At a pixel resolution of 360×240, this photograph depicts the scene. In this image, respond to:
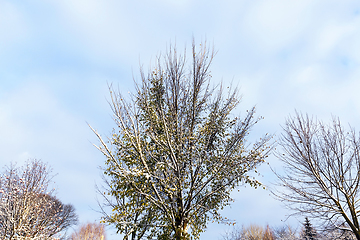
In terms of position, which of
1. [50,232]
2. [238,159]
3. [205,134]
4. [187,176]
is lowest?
[50,232]

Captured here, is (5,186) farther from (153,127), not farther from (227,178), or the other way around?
(227,178)

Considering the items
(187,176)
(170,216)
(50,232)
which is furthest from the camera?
(50,232)

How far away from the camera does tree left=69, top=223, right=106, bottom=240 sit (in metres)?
22.0

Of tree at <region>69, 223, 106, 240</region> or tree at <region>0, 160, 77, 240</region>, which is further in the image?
tree at <region>69, 223, 106, 240</region>

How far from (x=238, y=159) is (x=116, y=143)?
472 cm

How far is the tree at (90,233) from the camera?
22.0m

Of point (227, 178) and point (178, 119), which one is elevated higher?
point (178, 119)

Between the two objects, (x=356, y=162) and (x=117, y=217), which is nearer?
(x=117, y=217)

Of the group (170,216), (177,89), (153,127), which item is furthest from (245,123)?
(170,216)

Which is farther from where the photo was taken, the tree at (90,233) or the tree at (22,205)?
the tree at (90,233)

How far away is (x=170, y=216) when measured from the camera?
316 inches

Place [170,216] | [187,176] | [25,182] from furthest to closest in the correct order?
[25,182] → [187,176] → [170,216]

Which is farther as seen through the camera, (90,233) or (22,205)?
(90,233)

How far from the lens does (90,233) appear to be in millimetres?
22797
